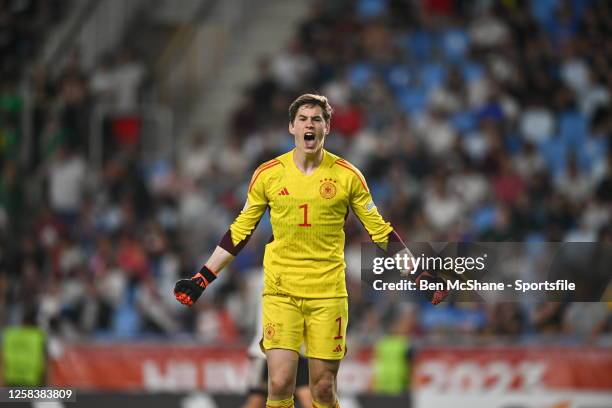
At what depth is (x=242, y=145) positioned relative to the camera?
19.0 metres

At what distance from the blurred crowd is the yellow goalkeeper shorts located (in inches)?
270

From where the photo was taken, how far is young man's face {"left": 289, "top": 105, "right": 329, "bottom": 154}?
811cm

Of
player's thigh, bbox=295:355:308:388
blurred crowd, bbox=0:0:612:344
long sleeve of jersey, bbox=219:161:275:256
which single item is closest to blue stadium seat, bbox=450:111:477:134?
blurred crowd, bbox=0:0:612:344

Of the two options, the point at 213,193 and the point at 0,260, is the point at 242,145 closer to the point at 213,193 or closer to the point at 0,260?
the point at 213,193

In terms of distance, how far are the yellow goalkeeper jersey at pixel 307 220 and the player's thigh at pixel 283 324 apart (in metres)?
0.07

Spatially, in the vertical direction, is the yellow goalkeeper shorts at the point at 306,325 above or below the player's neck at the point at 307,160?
below

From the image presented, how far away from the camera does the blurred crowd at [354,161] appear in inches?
648

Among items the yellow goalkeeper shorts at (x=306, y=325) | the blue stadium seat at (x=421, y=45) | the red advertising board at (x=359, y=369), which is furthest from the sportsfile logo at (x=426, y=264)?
the blue stadium seat at (x=421, y=45)

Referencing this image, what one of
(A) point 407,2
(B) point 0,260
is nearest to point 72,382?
(B) point 0,260

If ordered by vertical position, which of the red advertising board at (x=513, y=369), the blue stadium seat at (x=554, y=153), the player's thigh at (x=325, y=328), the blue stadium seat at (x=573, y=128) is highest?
the blue stadium seat at (x=573, y=128)

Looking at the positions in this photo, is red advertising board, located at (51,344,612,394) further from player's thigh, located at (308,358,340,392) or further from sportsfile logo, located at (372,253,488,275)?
player's thigh, located at (308,358,340,392)

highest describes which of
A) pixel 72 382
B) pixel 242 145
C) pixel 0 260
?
pixel 242 145

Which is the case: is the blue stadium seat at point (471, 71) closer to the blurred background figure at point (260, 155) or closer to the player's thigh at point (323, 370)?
the blurred background figure at point (260, 155)

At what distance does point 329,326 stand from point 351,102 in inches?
415
